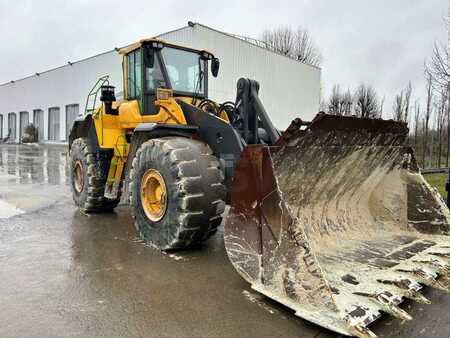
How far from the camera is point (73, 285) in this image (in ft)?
12.1

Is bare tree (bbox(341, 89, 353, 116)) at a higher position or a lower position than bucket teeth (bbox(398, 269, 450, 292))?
higher

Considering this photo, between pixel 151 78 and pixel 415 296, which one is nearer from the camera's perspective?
pixel 415 296

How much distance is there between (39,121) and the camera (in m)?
34.8

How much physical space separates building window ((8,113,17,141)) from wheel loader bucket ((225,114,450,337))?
41465 mm

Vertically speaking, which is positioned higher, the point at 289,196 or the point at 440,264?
the point at 289,196

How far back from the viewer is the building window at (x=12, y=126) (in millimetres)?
39750

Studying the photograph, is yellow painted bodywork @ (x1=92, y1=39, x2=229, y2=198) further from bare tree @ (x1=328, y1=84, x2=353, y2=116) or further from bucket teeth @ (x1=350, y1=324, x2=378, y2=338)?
bare tree @ (x1=328, y1=84, x2=353, y2=116)

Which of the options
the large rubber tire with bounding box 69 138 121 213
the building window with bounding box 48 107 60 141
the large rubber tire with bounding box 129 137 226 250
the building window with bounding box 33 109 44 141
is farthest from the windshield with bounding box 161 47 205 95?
the building window with bounding box 33 109 44 141

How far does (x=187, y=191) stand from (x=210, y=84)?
16.6 m

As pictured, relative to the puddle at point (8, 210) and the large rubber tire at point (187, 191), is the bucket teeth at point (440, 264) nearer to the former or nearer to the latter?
the large rubber tire at point (187, 191)

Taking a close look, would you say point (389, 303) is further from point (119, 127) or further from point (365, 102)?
point (365, 102)

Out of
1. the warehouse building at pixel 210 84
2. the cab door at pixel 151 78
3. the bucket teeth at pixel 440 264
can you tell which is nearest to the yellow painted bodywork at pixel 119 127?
the cab door at pixel 151 78

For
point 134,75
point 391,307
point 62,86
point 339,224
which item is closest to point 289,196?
point 339,224

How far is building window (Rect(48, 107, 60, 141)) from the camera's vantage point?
32297 mm
